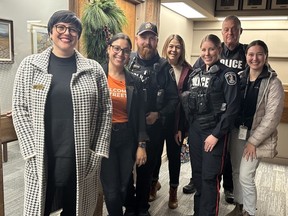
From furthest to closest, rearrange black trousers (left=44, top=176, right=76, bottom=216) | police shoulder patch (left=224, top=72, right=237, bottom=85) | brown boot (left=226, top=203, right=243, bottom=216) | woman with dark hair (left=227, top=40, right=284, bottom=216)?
1. brown boot (left=226, top=203, right=243, bottom=216)
2. woman with dark hair (left=227, top=40, right=284, bottom=216)
3. police shoulder patch (left=224, top=72, right=237, bottom=85)
4. black trousers (left=44, top=176, right=76, bottom=216)

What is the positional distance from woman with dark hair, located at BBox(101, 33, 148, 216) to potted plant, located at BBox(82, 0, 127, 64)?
327mm

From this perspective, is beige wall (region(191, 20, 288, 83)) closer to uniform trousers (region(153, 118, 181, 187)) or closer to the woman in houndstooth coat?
uniform trousers (region(153, 118, 181, 187))

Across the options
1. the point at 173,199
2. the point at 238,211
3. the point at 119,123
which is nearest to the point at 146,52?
the point at 119,123

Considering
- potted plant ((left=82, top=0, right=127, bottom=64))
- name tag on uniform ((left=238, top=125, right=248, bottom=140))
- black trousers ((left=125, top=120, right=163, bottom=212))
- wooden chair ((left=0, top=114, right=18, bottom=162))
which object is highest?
potted plant ((left=82, top=0, right=127, bottom=64))

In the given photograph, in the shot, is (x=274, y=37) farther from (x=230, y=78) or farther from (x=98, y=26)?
(x=98, y=26)

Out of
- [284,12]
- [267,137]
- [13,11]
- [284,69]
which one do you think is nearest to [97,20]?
[13,11]

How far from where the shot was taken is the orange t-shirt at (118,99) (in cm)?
172

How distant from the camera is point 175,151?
7.84 feet

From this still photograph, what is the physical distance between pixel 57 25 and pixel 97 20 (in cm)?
72

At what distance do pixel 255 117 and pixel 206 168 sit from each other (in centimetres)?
52

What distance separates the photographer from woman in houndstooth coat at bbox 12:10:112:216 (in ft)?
4.29

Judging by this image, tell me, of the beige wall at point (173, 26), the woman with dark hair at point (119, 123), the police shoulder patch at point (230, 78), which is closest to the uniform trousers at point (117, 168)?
the woman with dark hair at point (119, 123)

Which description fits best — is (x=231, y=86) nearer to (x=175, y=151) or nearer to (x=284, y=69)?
(x=175, y=151)

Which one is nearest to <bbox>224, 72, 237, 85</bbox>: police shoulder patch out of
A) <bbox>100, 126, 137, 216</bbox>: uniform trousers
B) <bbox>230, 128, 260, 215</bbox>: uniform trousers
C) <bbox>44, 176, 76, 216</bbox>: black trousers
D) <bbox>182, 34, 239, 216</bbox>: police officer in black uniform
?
<bbox>182, 34, 239, 216</bbox>: police officer in black uniform
